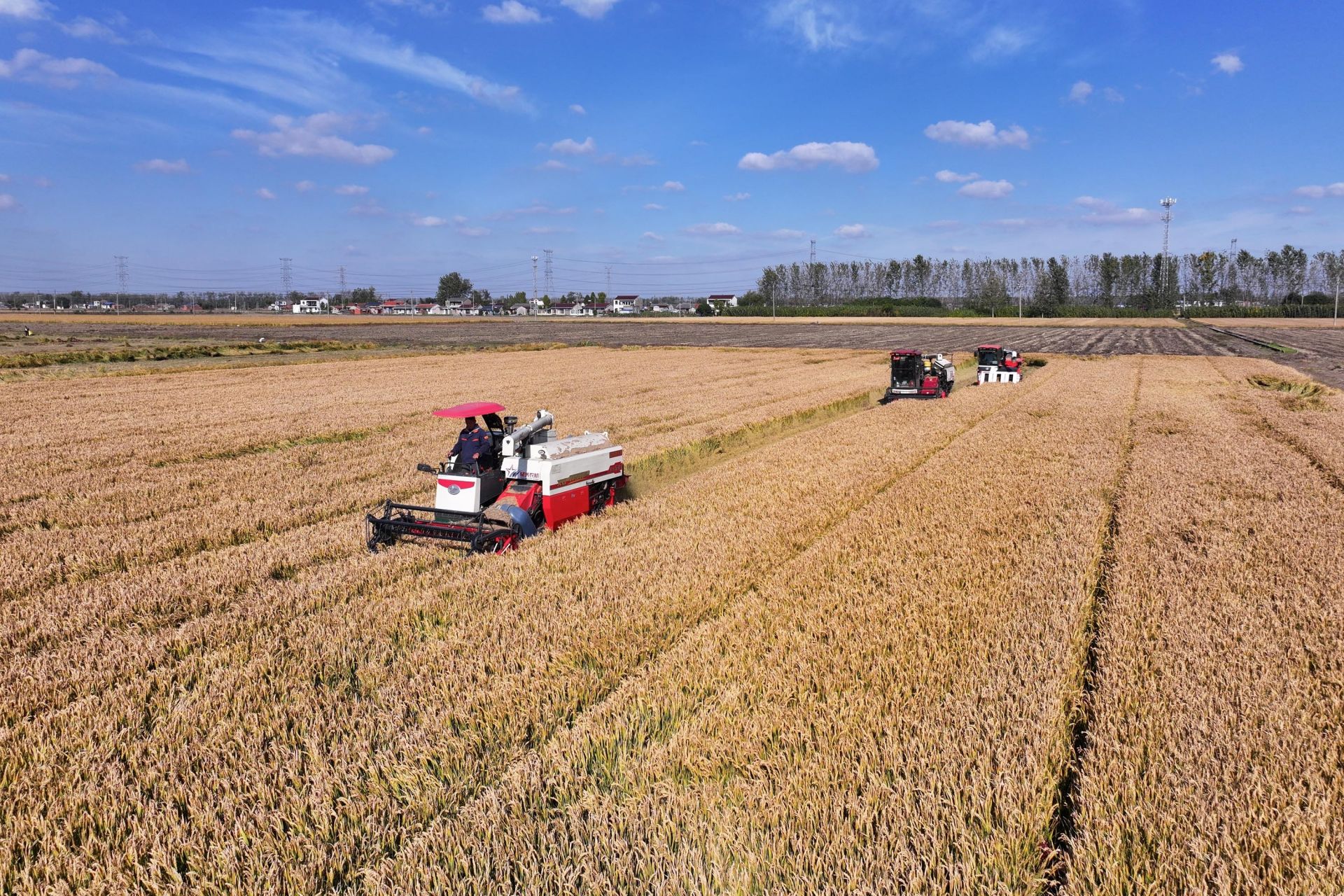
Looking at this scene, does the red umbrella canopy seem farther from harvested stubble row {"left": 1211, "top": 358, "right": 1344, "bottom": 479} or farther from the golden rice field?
harvested stubble row {"left": 1211, "top": 358, "right": 1344, "bottom": 479}

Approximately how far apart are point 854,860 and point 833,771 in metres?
0.71

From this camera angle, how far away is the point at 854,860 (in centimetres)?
362

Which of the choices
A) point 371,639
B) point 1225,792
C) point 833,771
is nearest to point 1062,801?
point 1225,792

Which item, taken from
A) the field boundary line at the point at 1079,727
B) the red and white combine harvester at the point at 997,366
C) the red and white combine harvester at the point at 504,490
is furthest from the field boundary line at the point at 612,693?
the red and white combine harvester at the point at 997,366

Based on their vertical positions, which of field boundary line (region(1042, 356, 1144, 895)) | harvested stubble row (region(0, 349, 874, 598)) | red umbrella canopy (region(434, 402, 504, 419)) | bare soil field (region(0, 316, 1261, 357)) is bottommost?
field boundary line (region(1042, 356, 1144, 895))

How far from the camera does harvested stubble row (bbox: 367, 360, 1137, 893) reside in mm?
3637

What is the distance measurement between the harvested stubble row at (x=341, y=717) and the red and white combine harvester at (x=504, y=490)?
0.55 meters

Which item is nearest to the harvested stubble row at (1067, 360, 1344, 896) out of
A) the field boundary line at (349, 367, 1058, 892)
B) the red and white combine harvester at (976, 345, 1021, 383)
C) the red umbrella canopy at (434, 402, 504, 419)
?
the field boundary line at (349, 367, 1058, 892)

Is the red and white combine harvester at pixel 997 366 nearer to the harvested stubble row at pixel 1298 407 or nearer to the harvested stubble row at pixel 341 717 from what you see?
the harvested stubble row at pixel 1298 407

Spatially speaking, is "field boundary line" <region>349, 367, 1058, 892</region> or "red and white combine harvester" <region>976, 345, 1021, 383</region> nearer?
"field boundary line" <region>349, 367, 1058, 892</region>

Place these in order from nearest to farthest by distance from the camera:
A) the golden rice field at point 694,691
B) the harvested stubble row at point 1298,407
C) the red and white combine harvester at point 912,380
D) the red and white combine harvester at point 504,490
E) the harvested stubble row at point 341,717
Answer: the golden rice field at point 694,691, the harvested stubble row at point 341,717, the red and white combine harvester at point 504,490, the harvested stubble row at point 1298,407, the red and white combine harvester at point 912,380

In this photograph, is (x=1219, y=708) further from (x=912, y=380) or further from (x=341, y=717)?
(x=912, y=380)

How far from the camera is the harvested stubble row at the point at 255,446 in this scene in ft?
30.8

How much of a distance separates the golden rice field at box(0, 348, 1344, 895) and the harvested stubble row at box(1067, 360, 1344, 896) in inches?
1.0
